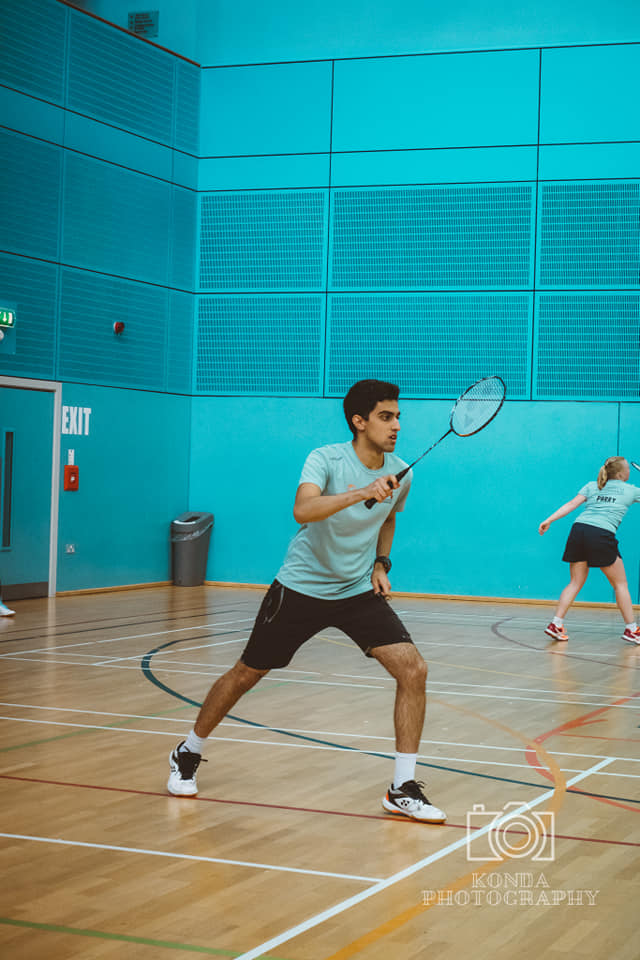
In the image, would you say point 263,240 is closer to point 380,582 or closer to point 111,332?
point 111,332

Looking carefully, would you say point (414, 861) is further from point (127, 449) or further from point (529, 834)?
point (127, 449)

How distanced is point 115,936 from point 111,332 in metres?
12.7

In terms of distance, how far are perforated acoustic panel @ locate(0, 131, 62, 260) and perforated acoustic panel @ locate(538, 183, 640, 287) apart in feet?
21.7

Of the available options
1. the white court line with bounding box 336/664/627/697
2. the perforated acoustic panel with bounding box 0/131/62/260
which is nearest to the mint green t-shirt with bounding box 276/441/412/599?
Result: the white court line with bounding box 336/664/627/697

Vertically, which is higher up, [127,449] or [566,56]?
[566,56]

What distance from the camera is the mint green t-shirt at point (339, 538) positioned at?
509 cm

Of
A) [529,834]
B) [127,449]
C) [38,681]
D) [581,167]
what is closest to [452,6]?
[581,167]

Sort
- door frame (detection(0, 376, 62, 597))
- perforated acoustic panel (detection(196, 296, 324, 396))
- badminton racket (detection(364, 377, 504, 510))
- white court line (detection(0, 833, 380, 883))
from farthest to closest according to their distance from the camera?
perforated acoustic panel (detection(196, 296, 324, 396)), door frame (detection(0, 376, 62, 597)), badminton racket (detection(364, 377, 504, 510)), white court line (detection(0, 833, 380, 883))

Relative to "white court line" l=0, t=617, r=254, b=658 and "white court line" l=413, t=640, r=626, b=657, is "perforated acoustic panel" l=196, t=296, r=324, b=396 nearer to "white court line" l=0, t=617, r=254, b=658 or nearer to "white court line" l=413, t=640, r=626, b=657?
"white court line" l=0, t=617, r=254, b=658

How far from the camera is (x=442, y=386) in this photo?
16.1 metres

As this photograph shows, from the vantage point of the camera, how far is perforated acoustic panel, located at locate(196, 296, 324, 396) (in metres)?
16.7

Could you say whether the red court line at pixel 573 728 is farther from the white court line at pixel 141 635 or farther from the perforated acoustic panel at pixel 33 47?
the perforated acoustic panel at pixel 33 47

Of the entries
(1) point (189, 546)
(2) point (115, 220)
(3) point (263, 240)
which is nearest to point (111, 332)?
(2) point (115, 220)

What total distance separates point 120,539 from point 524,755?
10467 mm
